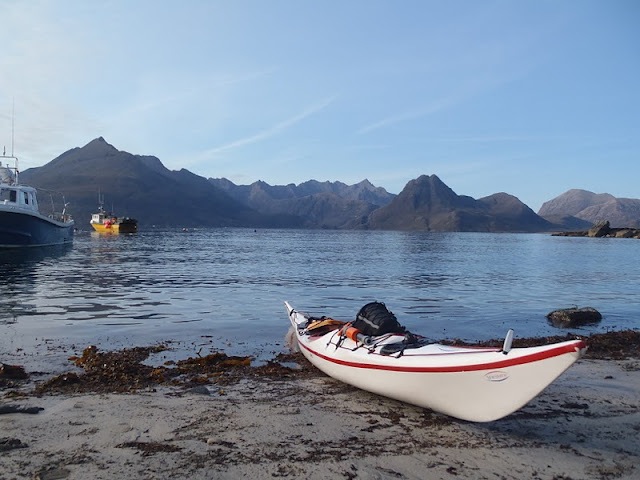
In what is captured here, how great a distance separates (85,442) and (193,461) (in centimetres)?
174

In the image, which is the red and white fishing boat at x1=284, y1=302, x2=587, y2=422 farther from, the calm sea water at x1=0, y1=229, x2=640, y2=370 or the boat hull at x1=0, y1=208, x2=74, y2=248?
the boat hull at x1=0, y1=208, x2=74, y2=248

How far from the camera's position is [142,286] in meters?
28.6

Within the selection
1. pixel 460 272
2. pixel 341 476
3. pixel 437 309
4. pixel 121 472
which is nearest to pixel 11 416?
pixel 121 472

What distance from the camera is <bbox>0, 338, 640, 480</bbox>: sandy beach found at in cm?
664

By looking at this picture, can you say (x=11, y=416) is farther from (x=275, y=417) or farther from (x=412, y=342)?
(x=412, y=342)

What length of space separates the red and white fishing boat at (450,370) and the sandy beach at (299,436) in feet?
1.39

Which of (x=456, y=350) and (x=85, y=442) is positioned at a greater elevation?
(x=456, y=350)

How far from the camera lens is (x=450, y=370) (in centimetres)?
782

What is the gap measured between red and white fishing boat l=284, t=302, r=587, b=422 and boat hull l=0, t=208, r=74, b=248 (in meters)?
42.8

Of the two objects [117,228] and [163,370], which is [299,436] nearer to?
[163,370]

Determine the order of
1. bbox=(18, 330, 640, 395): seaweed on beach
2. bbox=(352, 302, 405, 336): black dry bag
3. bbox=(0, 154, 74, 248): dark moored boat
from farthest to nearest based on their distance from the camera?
bbox=(0, 154, 74, 248): dark moored boat → bbox=(18, 330, 640, 395): seaweed on beach → bbox=(352, 302, 405, 336): black dry bag

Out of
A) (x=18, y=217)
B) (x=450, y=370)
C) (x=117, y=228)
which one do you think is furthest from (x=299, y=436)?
(x=117, y=228)

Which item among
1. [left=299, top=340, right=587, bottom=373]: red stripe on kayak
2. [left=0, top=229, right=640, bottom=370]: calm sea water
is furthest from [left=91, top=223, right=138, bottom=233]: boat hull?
[left=299, top=340, right=587, bottom=373]: red stripe on kayak

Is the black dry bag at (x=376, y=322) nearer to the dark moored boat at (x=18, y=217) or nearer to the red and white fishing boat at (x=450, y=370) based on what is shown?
the red and white fishing boat at (x=450, y=370)
